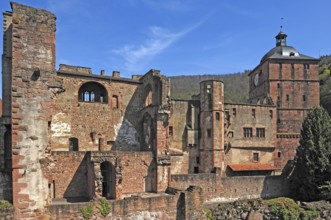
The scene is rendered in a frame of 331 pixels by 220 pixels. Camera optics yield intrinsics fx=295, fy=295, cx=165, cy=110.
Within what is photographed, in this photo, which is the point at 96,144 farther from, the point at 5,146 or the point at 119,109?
the point at 5,146

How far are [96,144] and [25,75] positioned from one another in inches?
570

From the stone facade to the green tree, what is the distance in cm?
199

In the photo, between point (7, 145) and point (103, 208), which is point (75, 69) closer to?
point (7, 145)

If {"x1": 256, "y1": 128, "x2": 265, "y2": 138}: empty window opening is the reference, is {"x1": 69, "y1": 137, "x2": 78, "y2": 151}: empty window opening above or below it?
below

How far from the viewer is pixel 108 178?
72.7ft

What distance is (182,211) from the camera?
19547 mm

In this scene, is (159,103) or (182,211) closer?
(182,211)

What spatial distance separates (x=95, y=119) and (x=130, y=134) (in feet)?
12.3

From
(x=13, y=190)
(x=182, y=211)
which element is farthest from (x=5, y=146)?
(x=182, y=211)

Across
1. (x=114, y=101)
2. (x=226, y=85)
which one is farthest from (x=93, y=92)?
(x=226, y=85)

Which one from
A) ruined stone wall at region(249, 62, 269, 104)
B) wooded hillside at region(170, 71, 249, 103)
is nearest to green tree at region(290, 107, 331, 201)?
ruined stone wall at region(249, 62, 269, 104)

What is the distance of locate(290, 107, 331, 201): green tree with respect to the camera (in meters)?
25.9

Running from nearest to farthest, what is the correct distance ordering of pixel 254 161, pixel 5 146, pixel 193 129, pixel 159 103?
pixel 5 146, pixel 159 103, pixel 193 129, pixel 254 161

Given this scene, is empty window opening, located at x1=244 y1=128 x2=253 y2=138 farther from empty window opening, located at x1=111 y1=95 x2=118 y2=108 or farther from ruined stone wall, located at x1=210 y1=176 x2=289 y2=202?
empty window opening, located at x1=111 y1=95 x2=118 y2=108
